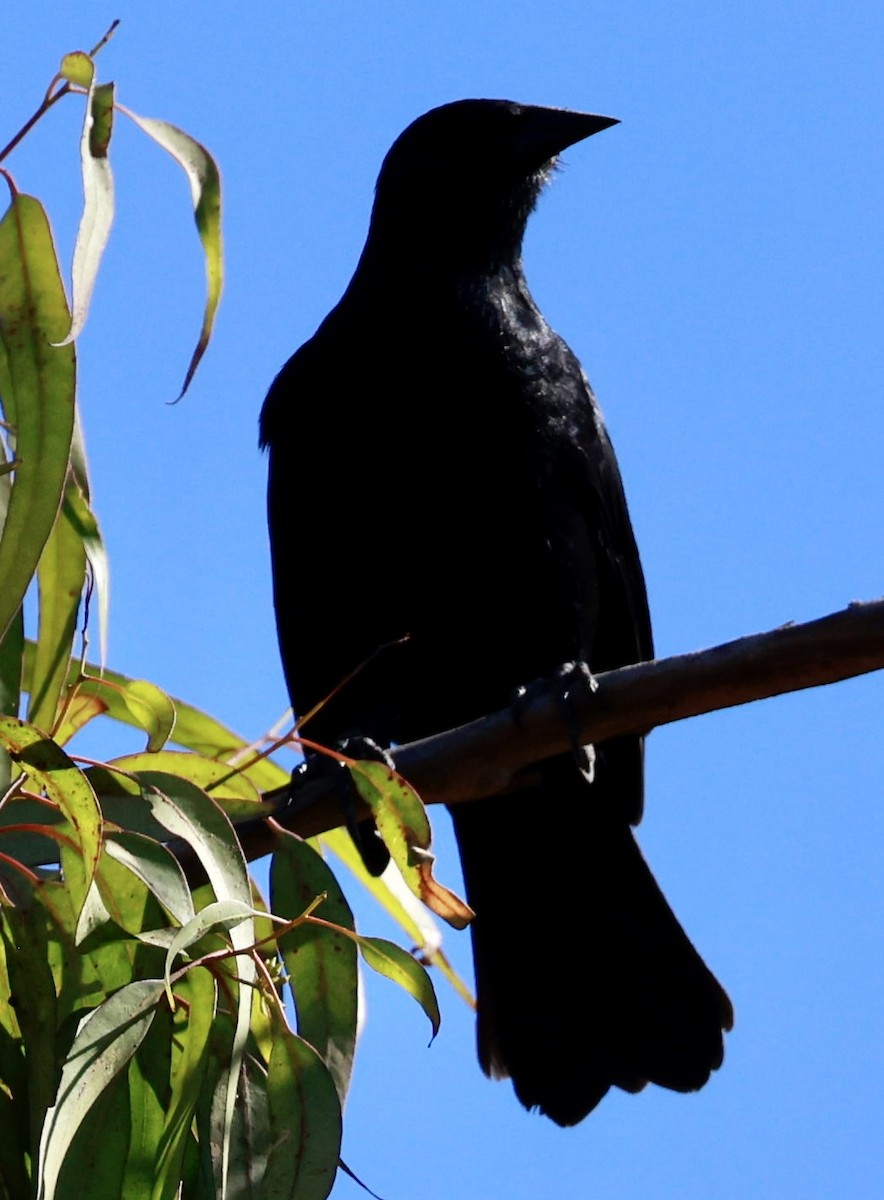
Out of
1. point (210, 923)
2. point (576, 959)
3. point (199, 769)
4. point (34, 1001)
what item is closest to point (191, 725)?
point (199, 769)

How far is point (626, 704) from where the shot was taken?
2111 mm

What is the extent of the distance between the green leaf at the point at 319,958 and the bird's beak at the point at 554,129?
2.26 meters

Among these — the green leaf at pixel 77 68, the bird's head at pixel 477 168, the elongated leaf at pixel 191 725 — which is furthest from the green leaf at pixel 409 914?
the bird's head at pixel 477 168

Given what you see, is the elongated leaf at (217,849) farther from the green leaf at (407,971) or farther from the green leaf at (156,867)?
the green leaf at (407,971)

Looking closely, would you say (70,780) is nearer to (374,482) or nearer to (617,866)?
(374,482)

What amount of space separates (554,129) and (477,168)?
20 cm

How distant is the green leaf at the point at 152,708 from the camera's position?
2219 mm

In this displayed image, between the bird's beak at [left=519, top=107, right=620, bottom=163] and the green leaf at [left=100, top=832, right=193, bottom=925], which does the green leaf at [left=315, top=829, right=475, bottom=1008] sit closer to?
the green leaf at [left=100, top=832, right=193, bottom=925]

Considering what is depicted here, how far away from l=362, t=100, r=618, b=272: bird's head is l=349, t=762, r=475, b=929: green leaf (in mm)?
2095

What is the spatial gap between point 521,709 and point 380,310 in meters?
1.62

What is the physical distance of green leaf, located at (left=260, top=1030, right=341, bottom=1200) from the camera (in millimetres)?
1804

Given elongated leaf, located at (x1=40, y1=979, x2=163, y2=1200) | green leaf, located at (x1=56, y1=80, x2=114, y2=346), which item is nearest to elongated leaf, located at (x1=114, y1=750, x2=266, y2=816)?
elongated leaf, located at (x1=40, y1=979, x2=163, y2=1200)

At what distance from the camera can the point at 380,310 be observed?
11.9 feet

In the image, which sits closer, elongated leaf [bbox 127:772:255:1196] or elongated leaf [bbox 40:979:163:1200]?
elongated leaf [bbox 40:979:163:1200]
